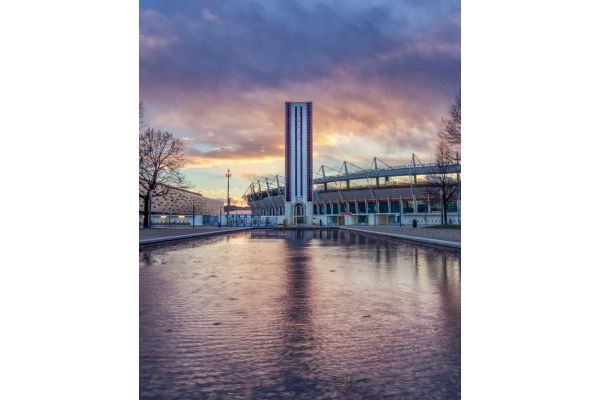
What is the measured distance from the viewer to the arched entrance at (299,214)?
108250mm

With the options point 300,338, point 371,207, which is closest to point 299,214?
point 371,207

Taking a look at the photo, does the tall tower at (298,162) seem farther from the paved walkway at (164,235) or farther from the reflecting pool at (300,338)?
the reflecting pool at (300,338)

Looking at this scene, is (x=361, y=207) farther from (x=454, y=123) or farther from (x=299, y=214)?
(x=454, y=123)

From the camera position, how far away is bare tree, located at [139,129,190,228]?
51.7 m

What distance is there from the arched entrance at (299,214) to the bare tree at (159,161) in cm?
5538

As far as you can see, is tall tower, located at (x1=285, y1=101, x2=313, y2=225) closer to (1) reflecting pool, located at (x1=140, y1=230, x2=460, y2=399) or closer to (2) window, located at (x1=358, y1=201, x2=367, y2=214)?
(2) window, located at (x1=358, y1=201, x2=367, y2=214)

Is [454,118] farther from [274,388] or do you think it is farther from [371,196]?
[371,196]

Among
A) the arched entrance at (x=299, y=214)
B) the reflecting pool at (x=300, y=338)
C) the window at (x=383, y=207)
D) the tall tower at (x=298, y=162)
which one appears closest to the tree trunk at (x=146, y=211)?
the reflecting pool at (x=300, y=338)

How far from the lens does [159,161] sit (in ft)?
175

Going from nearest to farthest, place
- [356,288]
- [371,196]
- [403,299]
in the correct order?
[403,299] < [356,288] < [371,196]

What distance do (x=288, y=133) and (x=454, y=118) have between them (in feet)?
203
